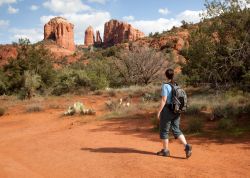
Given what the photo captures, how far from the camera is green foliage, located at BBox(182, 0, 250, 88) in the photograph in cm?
1219

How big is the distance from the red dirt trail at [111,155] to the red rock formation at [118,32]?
103216 millimetres

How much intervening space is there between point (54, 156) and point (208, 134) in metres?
4.48

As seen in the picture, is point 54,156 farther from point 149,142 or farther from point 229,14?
point 229,14

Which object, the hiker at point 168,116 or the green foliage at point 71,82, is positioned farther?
the green foliage at point 71,82

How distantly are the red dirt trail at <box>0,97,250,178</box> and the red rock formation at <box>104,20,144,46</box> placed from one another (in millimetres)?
103216

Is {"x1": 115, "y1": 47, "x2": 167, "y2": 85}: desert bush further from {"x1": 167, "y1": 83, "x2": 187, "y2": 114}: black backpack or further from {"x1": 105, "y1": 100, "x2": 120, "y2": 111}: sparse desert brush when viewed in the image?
{"x1": 167, "y1": 83, "x2": 187, "y2": 114}: black backpack

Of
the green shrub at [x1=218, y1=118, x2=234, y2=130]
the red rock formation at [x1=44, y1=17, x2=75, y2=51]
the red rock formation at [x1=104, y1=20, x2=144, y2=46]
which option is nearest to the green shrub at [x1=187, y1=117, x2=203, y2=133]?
the green shrub at [x1=218, y1=118, x2=234, y2=130]

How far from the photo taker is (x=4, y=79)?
109ft

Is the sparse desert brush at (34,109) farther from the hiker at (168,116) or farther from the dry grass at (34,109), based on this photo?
the hiker at (168,116)

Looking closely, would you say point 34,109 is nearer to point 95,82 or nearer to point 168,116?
point 95,82

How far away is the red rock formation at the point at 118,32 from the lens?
118 m

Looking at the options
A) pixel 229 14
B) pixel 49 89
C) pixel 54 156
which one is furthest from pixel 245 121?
pixel 49 89

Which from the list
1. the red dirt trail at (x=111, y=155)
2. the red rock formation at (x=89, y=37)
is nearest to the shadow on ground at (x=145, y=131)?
the red dirt trail at (x=111, y=155)

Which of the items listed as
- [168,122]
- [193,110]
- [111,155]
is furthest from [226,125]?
[111,155]
